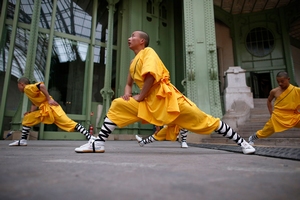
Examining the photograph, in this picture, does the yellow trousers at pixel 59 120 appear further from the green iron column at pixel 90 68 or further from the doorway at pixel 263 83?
the doorway at pixel 263 83

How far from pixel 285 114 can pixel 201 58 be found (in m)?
4.16

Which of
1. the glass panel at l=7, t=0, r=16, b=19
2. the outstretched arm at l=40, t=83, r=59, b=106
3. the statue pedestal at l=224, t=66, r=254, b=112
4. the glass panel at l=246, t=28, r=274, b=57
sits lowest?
the outstretched arm at l=40, t=83, r=59, b=106

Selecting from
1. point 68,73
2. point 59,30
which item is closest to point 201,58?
point 68,73

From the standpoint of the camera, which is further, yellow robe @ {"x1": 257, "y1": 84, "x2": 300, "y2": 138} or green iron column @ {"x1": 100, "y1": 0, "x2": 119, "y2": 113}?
green iron column @ {"x1": 100, "y1": 0, "x2": 119, "y2": 113}

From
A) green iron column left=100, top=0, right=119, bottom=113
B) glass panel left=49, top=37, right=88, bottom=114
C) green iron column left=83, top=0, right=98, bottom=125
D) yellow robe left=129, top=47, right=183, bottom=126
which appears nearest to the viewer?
yellow robe left=129, top=47, right=183, bottom=126

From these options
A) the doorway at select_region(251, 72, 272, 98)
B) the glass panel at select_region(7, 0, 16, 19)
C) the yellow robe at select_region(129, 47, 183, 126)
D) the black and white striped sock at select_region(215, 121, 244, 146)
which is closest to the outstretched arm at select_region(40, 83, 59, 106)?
the yellow robe at select_region(129, 47, 183, 126)

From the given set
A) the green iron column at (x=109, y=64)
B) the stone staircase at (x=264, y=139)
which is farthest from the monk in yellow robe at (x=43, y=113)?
the green iron column at (x=109, y=64)

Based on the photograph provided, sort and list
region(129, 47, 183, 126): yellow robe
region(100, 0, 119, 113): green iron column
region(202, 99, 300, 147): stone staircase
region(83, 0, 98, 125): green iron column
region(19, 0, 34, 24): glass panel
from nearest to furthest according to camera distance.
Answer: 1. region(129, 47, 183, 126): yellow robe
2. region(202, 99, 300, 147): stone staircase
3. region(19, 0, 34, 24): glass panel
4. region(83, 0, 98, 125): green iron column
5. region(100, 0, 119, 113): green iron column

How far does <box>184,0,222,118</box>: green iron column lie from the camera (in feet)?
25.4

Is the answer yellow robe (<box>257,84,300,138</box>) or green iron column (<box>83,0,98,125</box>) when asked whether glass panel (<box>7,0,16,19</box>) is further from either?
yellow robe (<box>257,84,300,138</box>)

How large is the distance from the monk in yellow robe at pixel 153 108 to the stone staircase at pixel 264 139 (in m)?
3.47

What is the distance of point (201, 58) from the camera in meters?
8.02

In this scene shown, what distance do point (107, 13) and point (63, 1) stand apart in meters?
2.37

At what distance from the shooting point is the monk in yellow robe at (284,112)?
439 centimetres
